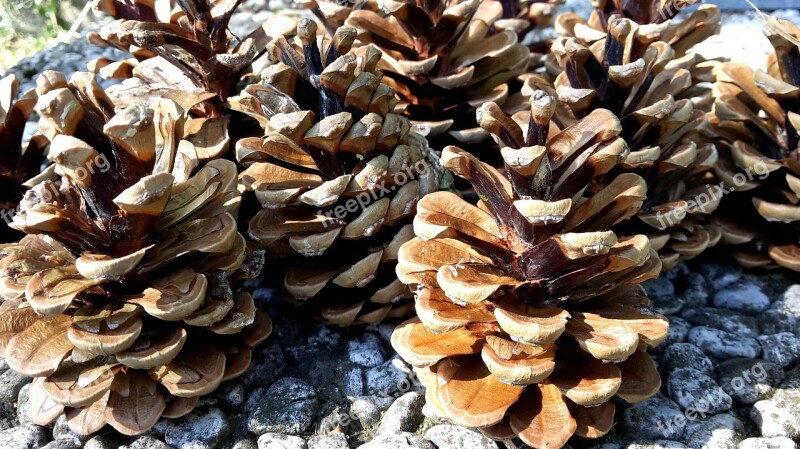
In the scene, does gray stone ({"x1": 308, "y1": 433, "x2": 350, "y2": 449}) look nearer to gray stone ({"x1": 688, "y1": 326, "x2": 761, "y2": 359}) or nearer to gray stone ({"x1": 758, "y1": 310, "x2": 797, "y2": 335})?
gray stone ({"x1": 688, "y1": 326, "x2": 761, "y2": 359})

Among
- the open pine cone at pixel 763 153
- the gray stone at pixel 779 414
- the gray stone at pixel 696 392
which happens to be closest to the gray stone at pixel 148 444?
the gray stone at pixel 696 392

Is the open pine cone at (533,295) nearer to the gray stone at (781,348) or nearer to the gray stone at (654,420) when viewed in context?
the gray stone at (654,420)

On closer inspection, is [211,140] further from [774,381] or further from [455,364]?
[774,381]

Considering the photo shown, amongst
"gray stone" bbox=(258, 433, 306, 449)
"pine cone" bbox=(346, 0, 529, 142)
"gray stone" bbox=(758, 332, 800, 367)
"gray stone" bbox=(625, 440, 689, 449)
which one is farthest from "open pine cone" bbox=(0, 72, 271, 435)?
"gray stone" bbox=(758, 332, 800, 367)

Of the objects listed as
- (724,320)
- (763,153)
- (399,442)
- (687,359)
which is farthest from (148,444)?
(763,153)

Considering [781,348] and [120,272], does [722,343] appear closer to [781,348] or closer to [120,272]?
[781,348]

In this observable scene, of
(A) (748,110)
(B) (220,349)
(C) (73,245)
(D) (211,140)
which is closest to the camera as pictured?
(C) (73,245)

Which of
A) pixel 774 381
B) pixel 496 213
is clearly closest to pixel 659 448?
pixel 774 381
